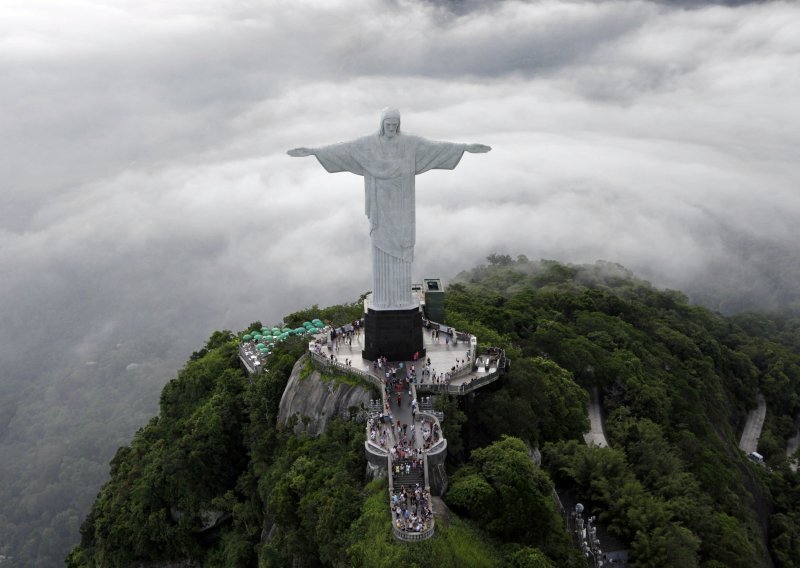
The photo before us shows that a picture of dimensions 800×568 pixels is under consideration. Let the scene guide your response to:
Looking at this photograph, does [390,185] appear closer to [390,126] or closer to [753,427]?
[390,126]

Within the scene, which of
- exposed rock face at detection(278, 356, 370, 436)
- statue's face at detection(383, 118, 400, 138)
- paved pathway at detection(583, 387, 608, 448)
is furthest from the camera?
paved pathway at detection(583, 387, 608, 448)

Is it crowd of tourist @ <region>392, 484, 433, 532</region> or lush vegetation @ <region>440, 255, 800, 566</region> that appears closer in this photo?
crowd of tourist @ <region>392, 484, 433, 532</region>

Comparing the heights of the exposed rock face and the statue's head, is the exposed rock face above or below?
below

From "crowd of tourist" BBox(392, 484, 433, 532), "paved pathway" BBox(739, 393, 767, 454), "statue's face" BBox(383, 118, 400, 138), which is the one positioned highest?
"statue's face" BBox(383, 118, 400, 138)

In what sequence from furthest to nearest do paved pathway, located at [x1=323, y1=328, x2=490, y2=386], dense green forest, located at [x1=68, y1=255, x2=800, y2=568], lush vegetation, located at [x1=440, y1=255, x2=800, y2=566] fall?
paved pathway, located at [x1=323, y1=328, x2=490, y2=386] < lush vegetation, located at [x1=440, y1=255, x2=800, y2=566] < dense green forest, located at [x1=68, y1=255, x2=800, y2=568]

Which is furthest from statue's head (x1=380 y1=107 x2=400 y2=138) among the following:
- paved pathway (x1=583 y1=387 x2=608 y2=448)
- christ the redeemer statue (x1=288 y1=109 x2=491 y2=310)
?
paved pathway (x1=583 y1=387 x2=608 y2=448)

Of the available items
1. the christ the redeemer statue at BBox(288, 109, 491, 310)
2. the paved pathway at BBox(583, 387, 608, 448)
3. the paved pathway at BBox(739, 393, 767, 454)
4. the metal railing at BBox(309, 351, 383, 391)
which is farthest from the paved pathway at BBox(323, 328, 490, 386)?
the paved pathway at BBox(739, 393, 767, 454)

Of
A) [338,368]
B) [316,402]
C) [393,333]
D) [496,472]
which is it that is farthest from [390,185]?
[496,472]

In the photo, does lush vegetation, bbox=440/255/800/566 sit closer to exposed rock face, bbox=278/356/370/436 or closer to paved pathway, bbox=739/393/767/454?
paved pathway, bbox=739/393/767/454

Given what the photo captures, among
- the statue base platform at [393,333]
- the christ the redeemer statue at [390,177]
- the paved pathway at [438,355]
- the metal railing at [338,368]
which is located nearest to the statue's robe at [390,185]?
the christ the redeemer statue at [390,177]
